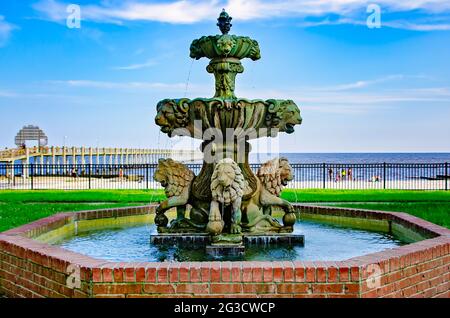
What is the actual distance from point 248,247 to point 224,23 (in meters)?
3.65

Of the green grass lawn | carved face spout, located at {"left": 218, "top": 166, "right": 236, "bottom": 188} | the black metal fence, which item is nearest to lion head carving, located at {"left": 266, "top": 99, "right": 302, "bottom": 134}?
carved face spout, located at {"left": 218, "top": 166, "right": 236, "bottom": 188}

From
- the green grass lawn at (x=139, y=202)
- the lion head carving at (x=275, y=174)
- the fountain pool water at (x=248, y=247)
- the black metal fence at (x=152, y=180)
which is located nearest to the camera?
the fountain pool water at (x=248, y=247)

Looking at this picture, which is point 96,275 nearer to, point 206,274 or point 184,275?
point 184,275

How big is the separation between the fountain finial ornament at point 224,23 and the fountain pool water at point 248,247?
3.52m

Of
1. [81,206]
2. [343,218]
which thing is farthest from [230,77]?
[81,206]

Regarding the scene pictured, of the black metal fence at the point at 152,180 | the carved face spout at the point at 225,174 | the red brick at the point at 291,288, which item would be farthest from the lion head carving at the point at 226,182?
the black metal fence at the point at 152,180

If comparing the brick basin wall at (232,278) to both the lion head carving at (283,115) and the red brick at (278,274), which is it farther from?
the lion head carving at (283,115)

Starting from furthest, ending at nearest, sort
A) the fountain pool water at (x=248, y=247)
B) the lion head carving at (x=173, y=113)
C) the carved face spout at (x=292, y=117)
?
the carved face spout at (x=292, y=117) → the lion head carving at (x=173, y=113) → the fountain pool water at (x=248, y=247)

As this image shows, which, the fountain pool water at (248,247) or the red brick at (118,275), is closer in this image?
Answer: the red brick at (118,275)

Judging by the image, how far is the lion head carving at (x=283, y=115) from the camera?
8.48 metres

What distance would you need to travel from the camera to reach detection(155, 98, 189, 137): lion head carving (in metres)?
8.38
